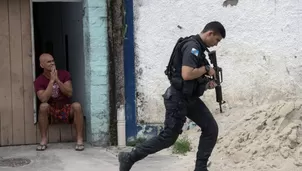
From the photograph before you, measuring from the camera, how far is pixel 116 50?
6848 mm

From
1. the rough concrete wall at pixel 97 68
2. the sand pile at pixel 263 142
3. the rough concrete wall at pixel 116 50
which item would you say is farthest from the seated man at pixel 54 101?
the sand pile at pixel 263 142

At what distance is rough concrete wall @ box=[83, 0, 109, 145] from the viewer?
6773 mm

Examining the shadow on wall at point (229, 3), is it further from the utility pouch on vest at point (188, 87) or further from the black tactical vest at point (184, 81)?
the utility pouch on vest at point (188, 87)

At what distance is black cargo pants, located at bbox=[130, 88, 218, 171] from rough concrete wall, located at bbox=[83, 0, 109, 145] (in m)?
1.88

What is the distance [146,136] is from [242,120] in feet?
4.46

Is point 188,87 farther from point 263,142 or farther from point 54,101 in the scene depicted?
point 54,101

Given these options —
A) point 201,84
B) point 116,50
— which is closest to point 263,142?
point 201,84

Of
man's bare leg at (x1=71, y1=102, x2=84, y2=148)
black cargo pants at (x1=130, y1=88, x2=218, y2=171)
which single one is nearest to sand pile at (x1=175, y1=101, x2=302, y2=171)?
black cargo pants at (x1=130, y1=88, x2=218, y2=171)

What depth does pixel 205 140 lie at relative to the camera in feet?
16.8

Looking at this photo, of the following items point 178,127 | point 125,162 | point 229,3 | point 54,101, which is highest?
point 229,3

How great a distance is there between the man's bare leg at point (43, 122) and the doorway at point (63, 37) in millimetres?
299

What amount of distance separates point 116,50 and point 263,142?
2.29m

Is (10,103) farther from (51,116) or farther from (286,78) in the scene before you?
(286,78)

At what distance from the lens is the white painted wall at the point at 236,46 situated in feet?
22.7
